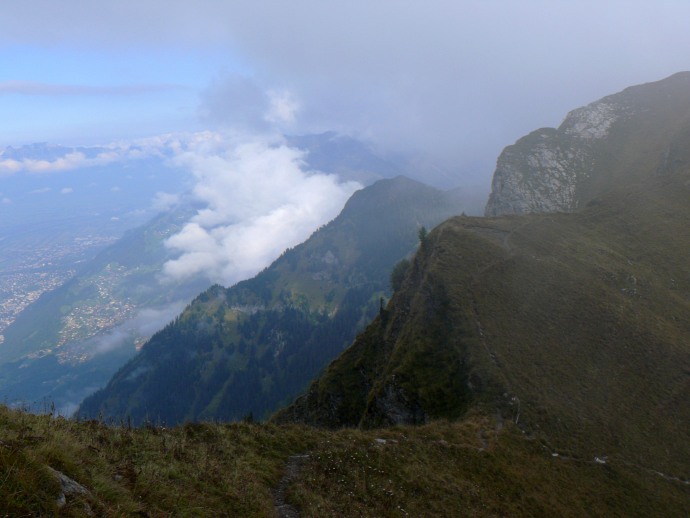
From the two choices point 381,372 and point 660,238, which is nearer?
point 381,372

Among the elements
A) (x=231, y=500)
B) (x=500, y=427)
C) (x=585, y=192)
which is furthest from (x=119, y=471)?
(x=585, y=192)

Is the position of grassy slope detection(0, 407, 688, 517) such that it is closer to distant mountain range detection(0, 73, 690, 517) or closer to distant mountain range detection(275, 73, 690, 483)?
distant mountain range detection(0, 73, 690, 517)

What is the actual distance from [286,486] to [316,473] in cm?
227

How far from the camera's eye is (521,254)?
69438mm

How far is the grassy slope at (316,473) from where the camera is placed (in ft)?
32.1

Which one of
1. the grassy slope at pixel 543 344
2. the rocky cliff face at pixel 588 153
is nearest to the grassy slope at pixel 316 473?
the grassy slope at pixel 543 344

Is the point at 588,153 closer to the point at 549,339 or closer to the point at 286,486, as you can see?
the point at 549,339

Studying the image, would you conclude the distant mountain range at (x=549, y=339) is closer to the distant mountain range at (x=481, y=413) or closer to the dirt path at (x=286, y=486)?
the distant mountain range at (x=481, y=413)

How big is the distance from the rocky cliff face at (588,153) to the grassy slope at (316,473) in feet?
345

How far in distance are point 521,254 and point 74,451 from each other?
70.4m

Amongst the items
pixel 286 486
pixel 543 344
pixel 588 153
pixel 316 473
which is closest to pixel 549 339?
pixel 543 344

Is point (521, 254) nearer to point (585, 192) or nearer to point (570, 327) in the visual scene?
point (570, 327)

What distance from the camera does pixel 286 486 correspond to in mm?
19188

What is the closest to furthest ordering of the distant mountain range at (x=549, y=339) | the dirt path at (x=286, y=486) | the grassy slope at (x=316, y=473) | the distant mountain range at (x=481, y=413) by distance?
the grassy slope at (x=316, y=473) < the distant mountain range at (x=481, y=413) < the dirt path at (x=286, y=486) < the distant mountain range at (x=549, y=339)
